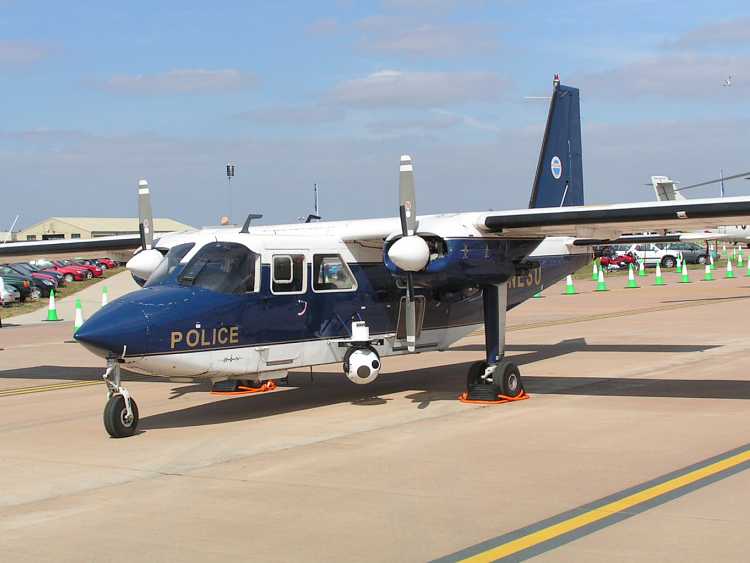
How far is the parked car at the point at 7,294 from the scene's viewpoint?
37.7 metres

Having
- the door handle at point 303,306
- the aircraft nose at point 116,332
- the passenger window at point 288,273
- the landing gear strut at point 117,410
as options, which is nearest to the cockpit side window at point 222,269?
the passenger window at point 288,273

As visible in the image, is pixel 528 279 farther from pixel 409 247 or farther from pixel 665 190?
pixel 665 190

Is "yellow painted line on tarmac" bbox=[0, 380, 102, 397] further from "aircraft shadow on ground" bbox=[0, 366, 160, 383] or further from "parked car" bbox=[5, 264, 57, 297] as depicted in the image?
"parked car" bbox=[5, 264, 57, 297]

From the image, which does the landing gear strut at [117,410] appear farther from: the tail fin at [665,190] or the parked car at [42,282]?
the tail fin at [665,190]

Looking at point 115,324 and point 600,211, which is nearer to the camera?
point 115,324

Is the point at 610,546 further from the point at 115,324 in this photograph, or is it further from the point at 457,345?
the point at 457,345

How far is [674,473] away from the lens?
8.80m

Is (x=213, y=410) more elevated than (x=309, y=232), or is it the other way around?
(x=309, y=232)

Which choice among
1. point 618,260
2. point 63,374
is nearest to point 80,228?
point 618,260

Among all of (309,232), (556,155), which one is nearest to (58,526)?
(309,232)

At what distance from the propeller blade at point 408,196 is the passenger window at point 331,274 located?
117cm

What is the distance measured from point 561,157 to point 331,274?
6.55 m

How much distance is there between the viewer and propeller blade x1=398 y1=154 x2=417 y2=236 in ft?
42.9

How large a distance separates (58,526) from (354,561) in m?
2.65
